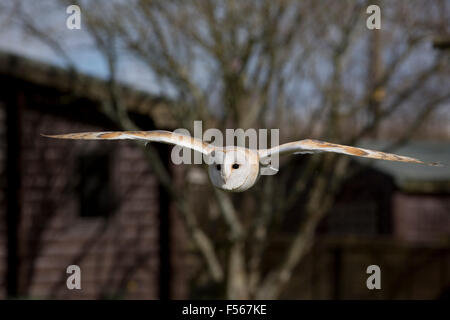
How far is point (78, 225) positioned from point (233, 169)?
4.97 meters

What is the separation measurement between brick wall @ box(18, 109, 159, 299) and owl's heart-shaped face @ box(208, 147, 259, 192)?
183 inches

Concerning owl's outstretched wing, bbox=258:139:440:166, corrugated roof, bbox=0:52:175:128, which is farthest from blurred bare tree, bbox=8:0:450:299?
owl's outstretched wing, bbox=258:139:440:166

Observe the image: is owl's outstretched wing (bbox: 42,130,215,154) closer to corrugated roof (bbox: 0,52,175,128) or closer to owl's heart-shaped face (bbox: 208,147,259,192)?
owl's heart-shaped face (bbox: 208,147,259,192)

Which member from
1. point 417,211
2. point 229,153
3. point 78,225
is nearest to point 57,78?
point 78,225

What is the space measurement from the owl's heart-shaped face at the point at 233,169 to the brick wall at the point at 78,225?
4.65m

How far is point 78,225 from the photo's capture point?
746 cm

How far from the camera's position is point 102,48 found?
598cm

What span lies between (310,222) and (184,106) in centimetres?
226

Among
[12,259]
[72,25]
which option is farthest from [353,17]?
[12,259]

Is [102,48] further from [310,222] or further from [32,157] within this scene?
[310,222]

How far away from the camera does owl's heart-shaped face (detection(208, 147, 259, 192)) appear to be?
3000 mm

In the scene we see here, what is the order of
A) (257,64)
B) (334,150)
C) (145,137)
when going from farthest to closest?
(257,64)
(145,137)
(334,150)

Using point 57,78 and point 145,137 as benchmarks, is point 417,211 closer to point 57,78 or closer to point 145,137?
point 57,78
